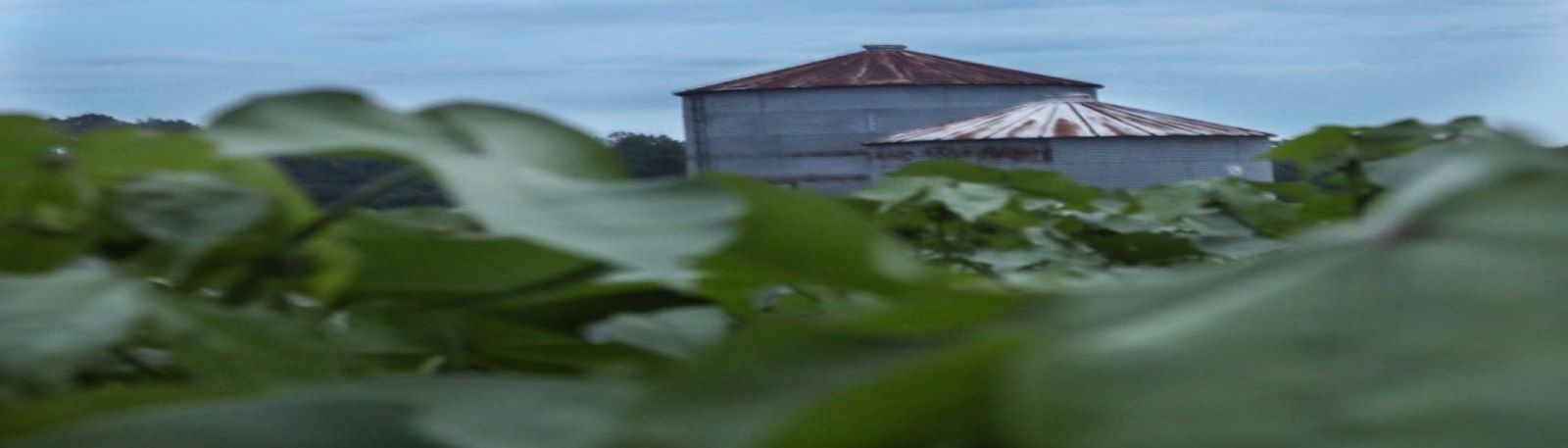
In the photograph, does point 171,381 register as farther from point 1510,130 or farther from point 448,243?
point 1510,130

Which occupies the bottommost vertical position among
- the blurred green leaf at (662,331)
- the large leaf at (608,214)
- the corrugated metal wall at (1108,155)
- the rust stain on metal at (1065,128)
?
the corrugated metal wall at (1108,155)

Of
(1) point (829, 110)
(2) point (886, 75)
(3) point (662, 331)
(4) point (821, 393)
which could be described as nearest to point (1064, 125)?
(1) point (829, 110)

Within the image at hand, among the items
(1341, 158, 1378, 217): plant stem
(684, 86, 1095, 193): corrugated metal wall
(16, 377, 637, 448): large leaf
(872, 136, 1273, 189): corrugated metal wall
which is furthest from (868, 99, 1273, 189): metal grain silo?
(16, 377, 637, 448): large leaf

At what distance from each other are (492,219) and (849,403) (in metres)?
0.07

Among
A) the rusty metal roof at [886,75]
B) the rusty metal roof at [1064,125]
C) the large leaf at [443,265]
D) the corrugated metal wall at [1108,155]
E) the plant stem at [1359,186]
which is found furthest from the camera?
the rusty metal roof at [886,75]

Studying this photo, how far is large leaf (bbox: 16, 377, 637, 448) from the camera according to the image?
8.7 inches

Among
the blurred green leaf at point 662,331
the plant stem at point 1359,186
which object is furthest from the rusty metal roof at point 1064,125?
the blurred green leaf at point 662,331

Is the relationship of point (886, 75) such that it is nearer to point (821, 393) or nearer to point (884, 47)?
point (884, 47)

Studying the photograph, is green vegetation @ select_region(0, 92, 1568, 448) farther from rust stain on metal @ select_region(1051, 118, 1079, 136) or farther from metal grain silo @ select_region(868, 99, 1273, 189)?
rust stain on metal @ select_region(1051, 118, 1079, 136)

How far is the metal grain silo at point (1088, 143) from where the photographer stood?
897 centimetres

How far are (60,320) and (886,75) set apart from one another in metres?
11.3

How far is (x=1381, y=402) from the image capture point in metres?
0.19

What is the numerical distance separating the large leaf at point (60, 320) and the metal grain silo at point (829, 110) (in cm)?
1005

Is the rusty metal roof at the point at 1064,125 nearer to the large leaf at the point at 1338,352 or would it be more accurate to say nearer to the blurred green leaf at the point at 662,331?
the blurred green leaf at the point at 662,331
